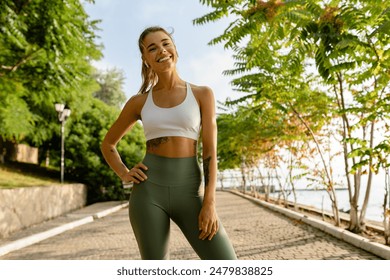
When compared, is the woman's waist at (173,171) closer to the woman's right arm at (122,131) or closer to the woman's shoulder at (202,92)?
the woman's right arm at (122,131)

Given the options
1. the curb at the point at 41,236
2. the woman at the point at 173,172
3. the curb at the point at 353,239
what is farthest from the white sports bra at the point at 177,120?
the curb at the point at 41,236

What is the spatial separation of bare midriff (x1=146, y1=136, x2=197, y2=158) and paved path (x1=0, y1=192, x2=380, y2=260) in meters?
4.73

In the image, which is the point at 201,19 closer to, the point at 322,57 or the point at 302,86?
the point at 322,57

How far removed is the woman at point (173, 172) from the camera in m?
2.04

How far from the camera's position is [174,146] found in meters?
2.12

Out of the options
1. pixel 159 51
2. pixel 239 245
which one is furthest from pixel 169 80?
pixel 239 245

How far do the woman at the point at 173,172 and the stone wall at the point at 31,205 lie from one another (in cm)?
867

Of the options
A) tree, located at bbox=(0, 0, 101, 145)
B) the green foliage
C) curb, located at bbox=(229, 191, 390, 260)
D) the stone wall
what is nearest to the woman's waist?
curb, located at bbox=(229, 191, 390, 260)

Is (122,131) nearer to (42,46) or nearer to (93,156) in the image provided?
(42,46)

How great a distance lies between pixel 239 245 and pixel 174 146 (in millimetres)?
5974

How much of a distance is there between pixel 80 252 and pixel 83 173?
585 inches

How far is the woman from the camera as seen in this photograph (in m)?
2.04

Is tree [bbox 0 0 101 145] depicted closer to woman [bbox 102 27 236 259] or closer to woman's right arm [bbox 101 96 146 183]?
woman's right arm [bbox 101 96 146 183]

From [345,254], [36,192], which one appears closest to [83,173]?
[36,192]
